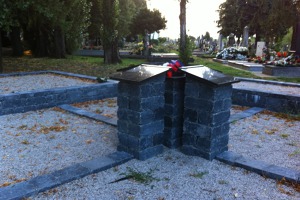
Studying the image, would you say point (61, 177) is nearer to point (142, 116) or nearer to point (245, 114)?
point (142, 116)

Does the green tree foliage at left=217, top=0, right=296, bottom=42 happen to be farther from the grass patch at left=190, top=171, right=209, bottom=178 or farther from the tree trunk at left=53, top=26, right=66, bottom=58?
the tree trunk at left=53, top=26, right=66, bottom=58

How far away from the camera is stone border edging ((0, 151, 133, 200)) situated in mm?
3387

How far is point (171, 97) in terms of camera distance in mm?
4770

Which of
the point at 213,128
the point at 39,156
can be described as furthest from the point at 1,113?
the point at 213,128

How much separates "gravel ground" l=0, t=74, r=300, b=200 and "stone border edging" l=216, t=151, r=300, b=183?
10cm

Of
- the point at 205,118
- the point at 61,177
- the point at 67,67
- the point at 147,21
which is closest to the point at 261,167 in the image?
the point at 205,118

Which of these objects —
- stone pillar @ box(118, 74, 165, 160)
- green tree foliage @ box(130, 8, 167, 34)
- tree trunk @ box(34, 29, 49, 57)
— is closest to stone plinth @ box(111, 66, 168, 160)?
stone pillar @ box(118, 74, 165, 160)

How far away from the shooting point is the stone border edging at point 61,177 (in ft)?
11.1

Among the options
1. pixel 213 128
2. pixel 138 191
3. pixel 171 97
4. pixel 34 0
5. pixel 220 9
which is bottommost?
pixel 138 191

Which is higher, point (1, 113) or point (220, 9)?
point (220, 9)

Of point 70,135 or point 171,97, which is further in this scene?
point 70,135

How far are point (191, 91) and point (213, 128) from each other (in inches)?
26.9

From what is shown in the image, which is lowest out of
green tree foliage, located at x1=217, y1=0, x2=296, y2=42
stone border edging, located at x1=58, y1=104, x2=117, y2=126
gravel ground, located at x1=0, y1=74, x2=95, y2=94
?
stone border edging, located at x1=58, y1=104, x2=117, y2=126

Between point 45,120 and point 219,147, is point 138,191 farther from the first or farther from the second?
point 45,120
